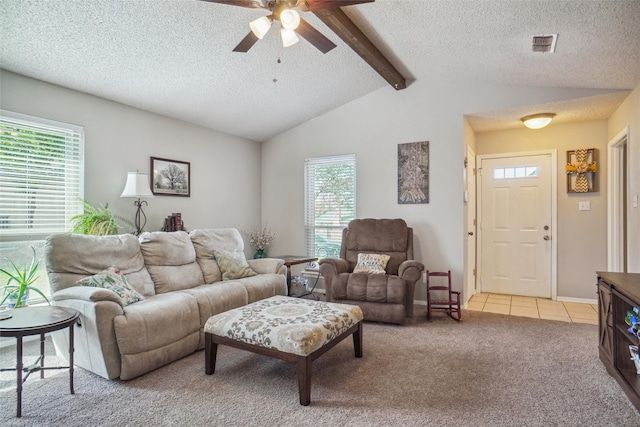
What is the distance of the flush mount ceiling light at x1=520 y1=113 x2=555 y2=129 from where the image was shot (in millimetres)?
4020

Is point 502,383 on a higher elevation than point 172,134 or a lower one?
lower

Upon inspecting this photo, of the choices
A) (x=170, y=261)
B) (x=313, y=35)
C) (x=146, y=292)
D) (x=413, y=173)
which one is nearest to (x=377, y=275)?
(x=413, y=173)

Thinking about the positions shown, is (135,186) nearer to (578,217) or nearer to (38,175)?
(38,175)

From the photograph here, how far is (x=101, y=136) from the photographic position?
11.6ft

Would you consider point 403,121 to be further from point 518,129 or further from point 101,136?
point 101,136

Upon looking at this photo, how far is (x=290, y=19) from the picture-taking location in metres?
2.19

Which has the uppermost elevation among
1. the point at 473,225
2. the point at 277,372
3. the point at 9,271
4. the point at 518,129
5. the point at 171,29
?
the point at 171,29

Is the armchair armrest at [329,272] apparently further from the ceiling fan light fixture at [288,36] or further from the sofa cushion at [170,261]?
the ceiling fan light fixture at [288,36]

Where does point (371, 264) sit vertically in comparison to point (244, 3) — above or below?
below

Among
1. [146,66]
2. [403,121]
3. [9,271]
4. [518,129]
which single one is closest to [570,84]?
[518,129]

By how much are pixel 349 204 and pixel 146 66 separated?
2.92m

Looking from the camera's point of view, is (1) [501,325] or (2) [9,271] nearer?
(2) [9,271]

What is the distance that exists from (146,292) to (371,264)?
2.35m

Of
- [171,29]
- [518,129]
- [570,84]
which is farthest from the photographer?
[518,129]
